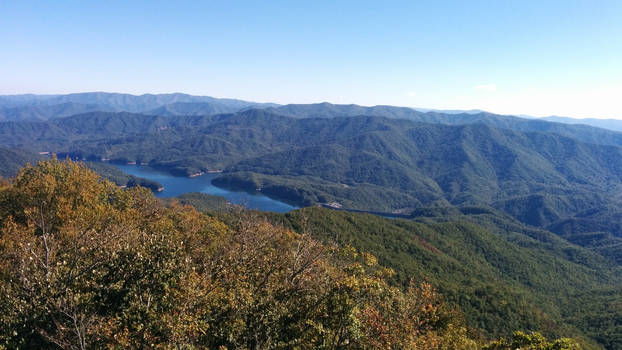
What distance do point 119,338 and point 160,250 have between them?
17.8 feet

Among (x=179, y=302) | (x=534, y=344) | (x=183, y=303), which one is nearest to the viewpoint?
(x=183, y=303)

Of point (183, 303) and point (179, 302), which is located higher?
point (183, 303)

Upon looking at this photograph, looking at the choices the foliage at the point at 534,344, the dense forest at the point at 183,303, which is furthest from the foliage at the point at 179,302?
the foliage at the point at 534,344

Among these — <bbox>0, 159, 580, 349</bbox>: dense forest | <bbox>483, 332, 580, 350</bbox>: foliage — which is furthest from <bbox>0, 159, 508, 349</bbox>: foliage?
<bbox>483, 332, 580, 350</bbox>: foliage

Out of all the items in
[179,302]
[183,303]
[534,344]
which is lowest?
[534,344]

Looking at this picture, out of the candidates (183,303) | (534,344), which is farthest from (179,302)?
(534,344)

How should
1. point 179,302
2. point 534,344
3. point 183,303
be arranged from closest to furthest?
point 183,303, point 179,302, point 534,344

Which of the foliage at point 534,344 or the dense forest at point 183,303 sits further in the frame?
the foliage at point 534,344

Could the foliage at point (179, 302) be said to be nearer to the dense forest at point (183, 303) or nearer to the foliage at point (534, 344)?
the dense forest at point (183, 303)

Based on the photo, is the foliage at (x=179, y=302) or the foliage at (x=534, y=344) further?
the foliage at (x=534, y=344)

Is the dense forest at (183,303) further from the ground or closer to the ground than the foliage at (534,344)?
further from the ground

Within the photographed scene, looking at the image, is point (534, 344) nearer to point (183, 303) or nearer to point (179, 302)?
point (183, 303)

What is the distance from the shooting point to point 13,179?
52.2m

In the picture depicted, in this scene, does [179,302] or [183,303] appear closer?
[183,303]
